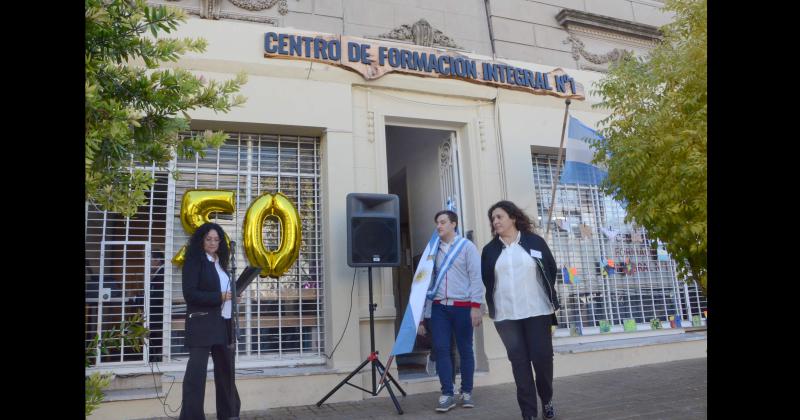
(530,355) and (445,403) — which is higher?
(530,355)

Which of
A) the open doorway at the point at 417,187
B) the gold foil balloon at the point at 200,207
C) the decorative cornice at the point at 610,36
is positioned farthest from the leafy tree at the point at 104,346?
the decorative cornice at the point at 610,36

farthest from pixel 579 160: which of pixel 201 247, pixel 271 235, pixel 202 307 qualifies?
pixel 202 307

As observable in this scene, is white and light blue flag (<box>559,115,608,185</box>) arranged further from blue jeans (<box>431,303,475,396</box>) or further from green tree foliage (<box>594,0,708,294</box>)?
blue jeans (<box>431,303,475,396</box>)

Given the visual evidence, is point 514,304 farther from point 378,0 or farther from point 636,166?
point 378,0

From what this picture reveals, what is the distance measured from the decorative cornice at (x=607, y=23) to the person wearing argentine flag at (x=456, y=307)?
5.25 metres

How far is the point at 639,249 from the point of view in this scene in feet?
30.3

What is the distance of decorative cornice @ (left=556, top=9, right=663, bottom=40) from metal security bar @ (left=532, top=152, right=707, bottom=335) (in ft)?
7.85

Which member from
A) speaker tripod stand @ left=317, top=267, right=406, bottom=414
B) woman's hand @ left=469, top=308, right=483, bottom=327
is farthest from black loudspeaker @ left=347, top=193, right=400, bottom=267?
woman's hand @ left=469, top=308, right=483, bottom=327

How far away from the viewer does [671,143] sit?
546cm

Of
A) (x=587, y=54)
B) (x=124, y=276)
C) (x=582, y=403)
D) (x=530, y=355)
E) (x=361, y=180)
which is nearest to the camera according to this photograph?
(x=530, y=355)

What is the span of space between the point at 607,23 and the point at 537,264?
21.1ft

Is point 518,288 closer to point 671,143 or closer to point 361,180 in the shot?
point 671,143
